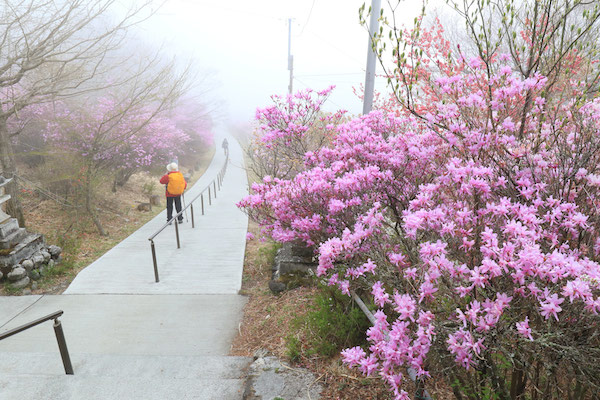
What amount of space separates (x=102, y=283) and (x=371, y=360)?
5540mm

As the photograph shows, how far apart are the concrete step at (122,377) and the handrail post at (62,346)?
90 millimetres

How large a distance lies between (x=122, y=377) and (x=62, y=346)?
0.59 m

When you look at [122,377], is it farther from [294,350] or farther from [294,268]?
[294,268]

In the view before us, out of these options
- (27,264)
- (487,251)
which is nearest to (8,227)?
(27,264)

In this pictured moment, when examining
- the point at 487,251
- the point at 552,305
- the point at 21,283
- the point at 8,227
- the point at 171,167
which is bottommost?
the point at 21,283

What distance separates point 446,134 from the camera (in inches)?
116

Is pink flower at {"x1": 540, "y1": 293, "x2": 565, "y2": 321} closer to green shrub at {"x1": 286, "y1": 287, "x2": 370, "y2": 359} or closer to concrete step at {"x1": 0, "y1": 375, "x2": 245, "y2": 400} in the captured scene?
green shrub at {"x1": 286, "y1": 287, "x2": 370, "y2": 359}

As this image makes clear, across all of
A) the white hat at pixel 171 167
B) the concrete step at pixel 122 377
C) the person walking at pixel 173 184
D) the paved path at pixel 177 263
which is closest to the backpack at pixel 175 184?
the person walking at pixel 173 184

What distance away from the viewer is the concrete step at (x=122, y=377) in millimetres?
3055

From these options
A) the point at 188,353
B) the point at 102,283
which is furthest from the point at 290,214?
the point at 102,283

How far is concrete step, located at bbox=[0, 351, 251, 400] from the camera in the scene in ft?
10.0

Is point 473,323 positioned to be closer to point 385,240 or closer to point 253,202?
point 385,240

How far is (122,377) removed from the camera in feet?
10.8

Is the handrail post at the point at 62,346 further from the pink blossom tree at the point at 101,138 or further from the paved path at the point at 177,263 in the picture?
the pink blossom tree at the point at 101,138
